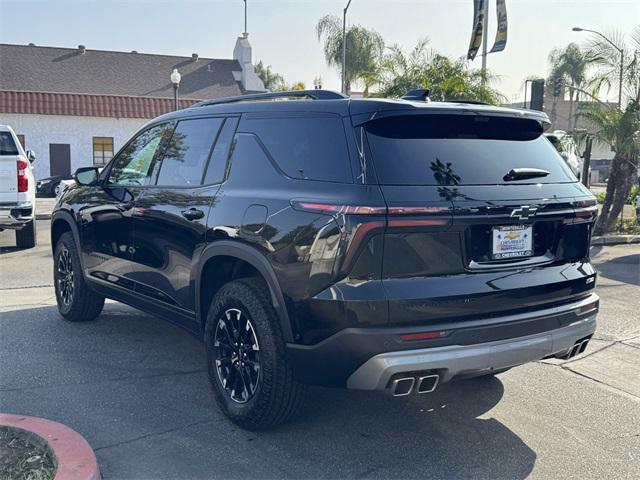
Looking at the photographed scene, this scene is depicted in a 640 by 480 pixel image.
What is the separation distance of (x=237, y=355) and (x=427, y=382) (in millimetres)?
1192

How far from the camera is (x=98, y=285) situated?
19.0 ft

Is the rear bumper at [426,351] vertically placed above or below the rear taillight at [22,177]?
below

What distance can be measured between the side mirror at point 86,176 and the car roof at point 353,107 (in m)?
1.68

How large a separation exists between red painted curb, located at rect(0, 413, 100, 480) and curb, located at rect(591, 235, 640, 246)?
422 inches

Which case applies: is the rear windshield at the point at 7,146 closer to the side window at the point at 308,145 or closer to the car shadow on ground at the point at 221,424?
the car shadow on ground at the point at 221,424

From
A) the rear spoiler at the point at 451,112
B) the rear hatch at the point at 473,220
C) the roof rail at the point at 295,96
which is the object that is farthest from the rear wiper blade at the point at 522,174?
the roof rail at the point at 295,96

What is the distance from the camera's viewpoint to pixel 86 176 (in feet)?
19.2

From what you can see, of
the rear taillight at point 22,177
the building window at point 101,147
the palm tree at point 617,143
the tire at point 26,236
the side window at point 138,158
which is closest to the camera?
the side window at point 138,158

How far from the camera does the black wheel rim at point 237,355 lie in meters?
3.91

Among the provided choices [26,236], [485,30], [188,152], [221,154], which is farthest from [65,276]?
[485,30]

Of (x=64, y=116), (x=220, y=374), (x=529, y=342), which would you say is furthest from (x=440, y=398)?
(x=64, y=116)

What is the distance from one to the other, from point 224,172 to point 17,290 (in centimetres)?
478

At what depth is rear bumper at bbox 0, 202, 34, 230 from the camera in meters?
10.5

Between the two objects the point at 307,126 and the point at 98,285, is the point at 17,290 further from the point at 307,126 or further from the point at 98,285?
the point at 307,126
